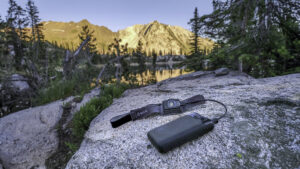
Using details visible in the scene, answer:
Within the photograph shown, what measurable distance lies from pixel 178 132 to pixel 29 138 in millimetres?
3515

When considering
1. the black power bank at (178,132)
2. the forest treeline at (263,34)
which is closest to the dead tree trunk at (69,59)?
the forest treeline at (263,34)

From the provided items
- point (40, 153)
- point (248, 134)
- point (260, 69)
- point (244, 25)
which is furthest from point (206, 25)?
point (40, 153)

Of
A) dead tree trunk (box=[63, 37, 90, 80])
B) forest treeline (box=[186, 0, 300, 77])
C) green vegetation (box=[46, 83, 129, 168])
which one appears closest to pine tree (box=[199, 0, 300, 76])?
forest treeline (box=[186, 0, 300, 77])

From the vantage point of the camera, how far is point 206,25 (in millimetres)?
4938

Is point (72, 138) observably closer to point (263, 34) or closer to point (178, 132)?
point (178, 132)

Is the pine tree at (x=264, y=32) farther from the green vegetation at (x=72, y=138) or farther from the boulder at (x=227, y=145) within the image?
the green vegetation at (x=72, y=138)

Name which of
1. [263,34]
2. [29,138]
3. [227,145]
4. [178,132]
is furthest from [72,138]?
[263,34]

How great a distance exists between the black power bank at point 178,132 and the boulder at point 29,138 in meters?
2.72

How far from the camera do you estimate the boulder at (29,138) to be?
2.40 m

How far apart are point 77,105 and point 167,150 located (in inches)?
145

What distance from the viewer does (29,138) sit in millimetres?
2713

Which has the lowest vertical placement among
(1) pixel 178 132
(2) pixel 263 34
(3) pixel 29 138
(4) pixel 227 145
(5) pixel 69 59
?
(3) pixel 29 138

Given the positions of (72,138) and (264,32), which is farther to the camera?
(264,32)

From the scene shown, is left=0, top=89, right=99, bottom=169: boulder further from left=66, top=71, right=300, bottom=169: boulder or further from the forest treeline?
the forest treeline
